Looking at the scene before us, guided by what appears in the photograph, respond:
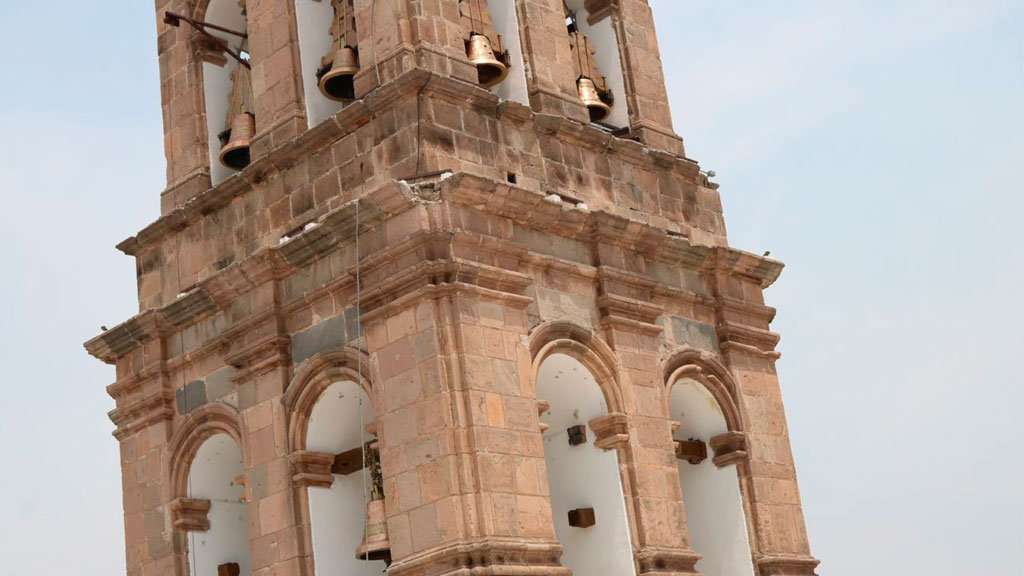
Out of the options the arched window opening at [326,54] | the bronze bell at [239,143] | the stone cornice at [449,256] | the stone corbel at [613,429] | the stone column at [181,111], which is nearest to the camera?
the stone cornice at [449,256]

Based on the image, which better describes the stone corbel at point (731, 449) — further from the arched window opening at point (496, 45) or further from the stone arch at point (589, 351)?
the arched window opening at point (496, 45)

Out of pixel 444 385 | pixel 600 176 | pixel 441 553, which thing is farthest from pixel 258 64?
pixel 441 553

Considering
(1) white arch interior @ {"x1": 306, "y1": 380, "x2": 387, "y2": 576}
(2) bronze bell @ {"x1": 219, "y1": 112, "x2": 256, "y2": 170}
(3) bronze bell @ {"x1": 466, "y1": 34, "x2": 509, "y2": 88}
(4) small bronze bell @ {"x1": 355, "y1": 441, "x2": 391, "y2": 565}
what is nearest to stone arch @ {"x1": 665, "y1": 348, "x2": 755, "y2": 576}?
(4) small bronze bell @ {"x1": 355, "y1": 441, "x2": 391, "y2": 565}

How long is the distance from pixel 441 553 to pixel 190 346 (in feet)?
15.7

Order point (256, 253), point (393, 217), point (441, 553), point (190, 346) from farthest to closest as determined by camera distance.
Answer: point (190, 346) → point (256, 253) → point (393, 217) → point (441, 553)

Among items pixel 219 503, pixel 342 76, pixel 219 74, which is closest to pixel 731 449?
pixel 219 503

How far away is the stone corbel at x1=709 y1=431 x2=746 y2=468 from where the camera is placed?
18125 millimetres

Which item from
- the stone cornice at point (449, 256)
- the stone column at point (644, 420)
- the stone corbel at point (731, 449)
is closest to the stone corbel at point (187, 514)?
the stone cornice at point (449, 256)

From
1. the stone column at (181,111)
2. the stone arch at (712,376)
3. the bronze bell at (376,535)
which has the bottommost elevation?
the bronze bell at (376,535)

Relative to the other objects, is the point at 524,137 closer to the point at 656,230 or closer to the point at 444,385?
the point at 656,230

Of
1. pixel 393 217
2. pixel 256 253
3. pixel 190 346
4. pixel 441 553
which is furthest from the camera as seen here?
pixel 190 346

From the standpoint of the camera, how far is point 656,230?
58.0ft

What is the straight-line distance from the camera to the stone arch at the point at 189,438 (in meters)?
17.7

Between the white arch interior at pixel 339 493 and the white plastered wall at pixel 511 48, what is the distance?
365cm
